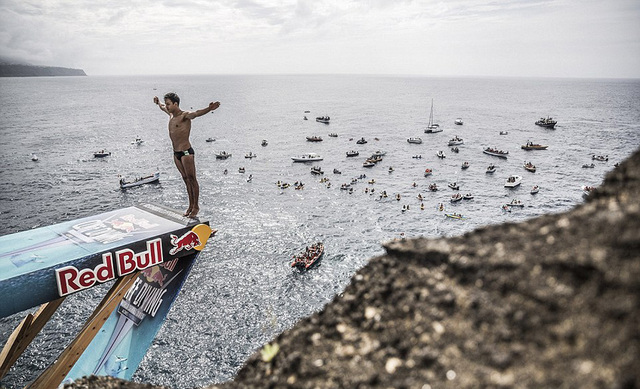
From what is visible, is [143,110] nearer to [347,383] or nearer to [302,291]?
[302,291]

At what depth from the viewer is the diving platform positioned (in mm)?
12102

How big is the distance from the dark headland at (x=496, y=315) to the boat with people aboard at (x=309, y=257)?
1614 inches

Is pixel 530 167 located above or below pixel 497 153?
below

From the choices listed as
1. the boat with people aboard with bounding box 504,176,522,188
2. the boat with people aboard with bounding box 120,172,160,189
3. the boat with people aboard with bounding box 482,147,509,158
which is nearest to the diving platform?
the boat with people aboard with bounding box 120,172,160,189

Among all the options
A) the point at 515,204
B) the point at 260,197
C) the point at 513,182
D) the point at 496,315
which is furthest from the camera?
the point at 513,182

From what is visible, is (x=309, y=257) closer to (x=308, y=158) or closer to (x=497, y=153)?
(x=308, y=158)

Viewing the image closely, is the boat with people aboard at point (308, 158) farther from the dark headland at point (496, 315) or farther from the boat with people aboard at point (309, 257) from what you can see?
the dark headland at point (496, 315)

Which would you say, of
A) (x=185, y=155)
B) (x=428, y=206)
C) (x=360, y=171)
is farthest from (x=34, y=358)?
(x=360, y=171)

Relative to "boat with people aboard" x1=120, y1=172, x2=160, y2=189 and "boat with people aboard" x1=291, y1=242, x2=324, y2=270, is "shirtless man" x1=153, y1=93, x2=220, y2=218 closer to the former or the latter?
"boat with people aboard" x1=291, y1=242, x2=324, y2=270

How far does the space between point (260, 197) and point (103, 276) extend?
5602 centimetres

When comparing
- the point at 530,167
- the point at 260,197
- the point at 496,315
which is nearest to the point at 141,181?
the point at 260,197

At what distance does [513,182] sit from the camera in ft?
240

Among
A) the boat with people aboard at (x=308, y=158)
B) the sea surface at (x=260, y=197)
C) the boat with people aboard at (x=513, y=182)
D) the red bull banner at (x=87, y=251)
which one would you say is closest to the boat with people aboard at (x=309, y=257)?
the sea surface at (x=260, y=197)

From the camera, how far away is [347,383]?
450cm
